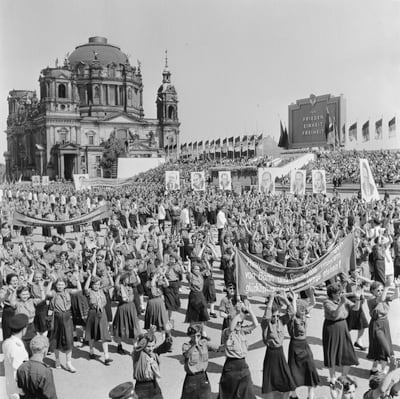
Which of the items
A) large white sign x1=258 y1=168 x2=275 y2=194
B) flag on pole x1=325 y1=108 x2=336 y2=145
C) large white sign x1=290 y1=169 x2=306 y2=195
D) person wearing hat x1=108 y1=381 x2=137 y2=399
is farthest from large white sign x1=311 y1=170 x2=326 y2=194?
flag on pole x1=325 y1=108 x2=336 y2=145

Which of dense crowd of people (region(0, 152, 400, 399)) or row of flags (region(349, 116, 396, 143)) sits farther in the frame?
row of flags (region(349, 116, 396, 143))

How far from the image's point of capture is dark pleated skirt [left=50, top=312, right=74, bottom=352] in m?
7.70

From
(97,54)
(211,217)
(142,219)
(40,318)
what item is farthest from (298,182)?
(97,54)

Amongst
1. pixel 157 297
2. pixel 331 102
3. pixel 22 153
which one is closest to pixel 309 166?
pixel 331 102

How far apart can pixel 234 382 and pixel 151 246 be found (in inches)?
221

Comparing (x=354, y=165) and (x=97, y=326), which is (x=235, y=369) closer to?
(x=97, y=326)

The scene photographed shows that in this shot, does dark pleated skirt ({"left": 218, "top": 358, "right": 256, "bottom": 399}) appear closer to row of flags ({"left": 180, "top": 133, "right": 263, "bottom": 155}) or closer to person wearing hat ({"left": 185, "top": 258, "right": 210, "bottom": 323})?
person wearing hat ({"left": 185, "top": 258, "right": 210, "bottom": 323})

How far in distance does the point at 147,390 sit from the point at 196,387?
0.50 m

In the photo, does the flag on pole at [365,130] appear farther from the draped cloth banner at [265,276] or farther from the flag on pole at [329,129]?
the draped cloth banner at [265,276]

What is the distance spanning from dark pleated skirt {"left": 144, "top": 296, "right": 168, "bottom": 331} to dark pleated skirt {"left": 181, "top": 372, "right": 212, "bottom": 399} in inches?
103

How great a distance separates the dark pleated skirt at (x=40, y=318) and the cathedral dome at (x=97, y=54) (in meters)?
94.9

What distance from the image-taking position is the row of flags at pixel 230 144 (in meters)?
63.3

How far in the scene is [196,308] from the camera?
886cm

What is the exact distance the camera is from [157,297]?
8352mm
